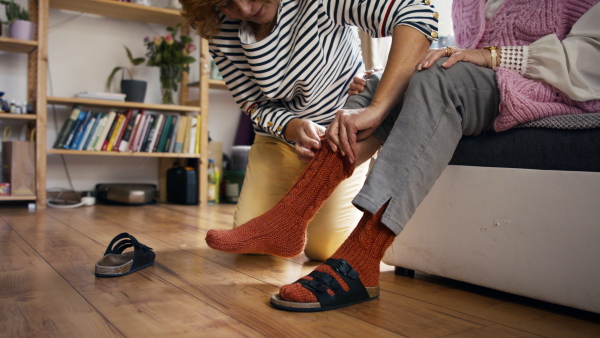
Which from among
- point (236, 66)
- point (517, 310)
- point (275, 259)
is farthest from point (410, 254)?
point (236, 66)

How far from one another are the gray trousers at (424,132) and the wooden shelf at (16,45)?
238 cm

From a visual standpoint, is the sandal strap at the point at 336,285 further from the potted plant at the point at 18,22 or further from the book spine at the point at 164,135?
the potted plant at the point at 18,22

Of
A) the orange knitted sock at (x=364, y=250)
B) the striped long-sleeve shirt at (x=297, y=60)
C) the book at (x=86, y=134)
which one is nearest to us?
the orange knitted sock at (x=364, y=250)

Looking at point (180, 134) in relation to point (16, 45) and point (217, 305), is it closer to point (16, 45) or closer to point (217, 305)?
point (16, 45)

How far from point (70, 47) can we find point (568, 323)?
299 cm

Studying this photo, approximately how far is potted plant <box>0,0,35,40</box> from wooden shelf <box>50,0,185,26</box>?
0.60 feet

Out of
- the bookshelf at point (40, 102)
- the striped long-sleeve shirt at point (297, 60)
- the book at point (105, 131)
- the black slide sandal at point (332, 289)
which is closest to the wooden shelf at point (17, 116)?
the bookshelf at point (40, 102)

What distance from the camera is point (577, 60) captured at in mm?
975

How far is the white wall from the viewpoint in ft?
9.64

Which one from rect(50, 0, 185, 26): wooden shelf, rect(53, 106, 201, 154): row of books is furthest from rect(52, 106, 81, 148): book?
rect(50, 0, 185, 26): wooden shelf

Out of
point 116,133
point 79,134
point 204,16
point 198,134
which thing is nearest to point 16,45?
point 79,134

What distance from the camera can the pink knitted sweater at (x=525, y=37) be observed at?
39.0 inches

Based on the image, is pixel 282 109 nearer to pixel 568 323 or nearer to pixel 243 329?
pixel 243 329

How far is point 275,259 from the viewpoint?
1445 mm
